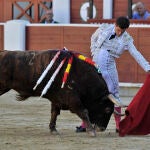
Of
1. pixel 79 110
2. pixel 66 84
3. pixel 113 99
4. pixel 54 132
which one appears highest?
pixel 66 84

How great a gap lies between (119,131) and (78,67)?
29.9 inches

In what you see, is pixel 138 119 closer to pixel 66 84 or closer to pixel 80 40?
pixel 66 84

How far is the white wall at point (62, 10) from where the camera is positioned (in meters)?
14.5

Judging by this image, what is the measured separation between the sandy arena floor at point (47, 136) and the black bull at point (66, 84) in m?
0.22

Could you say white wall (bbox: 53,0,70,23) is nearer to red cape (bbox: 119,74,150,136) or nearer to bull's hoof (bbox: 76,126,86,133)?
bull's hoof (bbox: 76,126,86,133)

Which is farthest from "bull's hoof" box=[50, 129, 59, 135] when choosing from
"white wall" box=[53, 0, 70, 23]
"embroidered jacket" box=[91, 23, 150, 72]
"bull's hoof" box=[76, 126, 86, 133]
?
"white wall" box=[53, 0, 70, 23]

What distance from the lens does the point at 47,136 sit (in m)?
7.89

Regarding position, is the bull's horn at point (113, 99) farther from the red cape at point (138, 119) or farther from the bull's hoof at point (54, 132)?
the bull's hoof at point (54, 132)

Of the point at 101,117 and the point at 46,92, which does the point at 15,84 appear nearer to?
the point at 46,92

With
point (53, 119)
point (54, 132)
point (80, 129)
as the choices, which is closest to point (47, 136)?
point (54, 132)

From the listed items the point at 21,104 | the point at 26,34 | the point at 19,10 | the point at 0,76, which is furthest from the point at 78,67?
the point at 19,10

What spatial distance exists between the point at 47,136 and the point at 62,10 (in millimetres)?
6932

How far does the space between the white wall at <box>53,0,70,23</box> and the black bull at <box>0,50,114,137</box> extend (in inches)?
253

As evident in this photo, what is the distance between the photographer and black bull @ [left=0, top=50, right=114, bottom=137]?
7.98m
